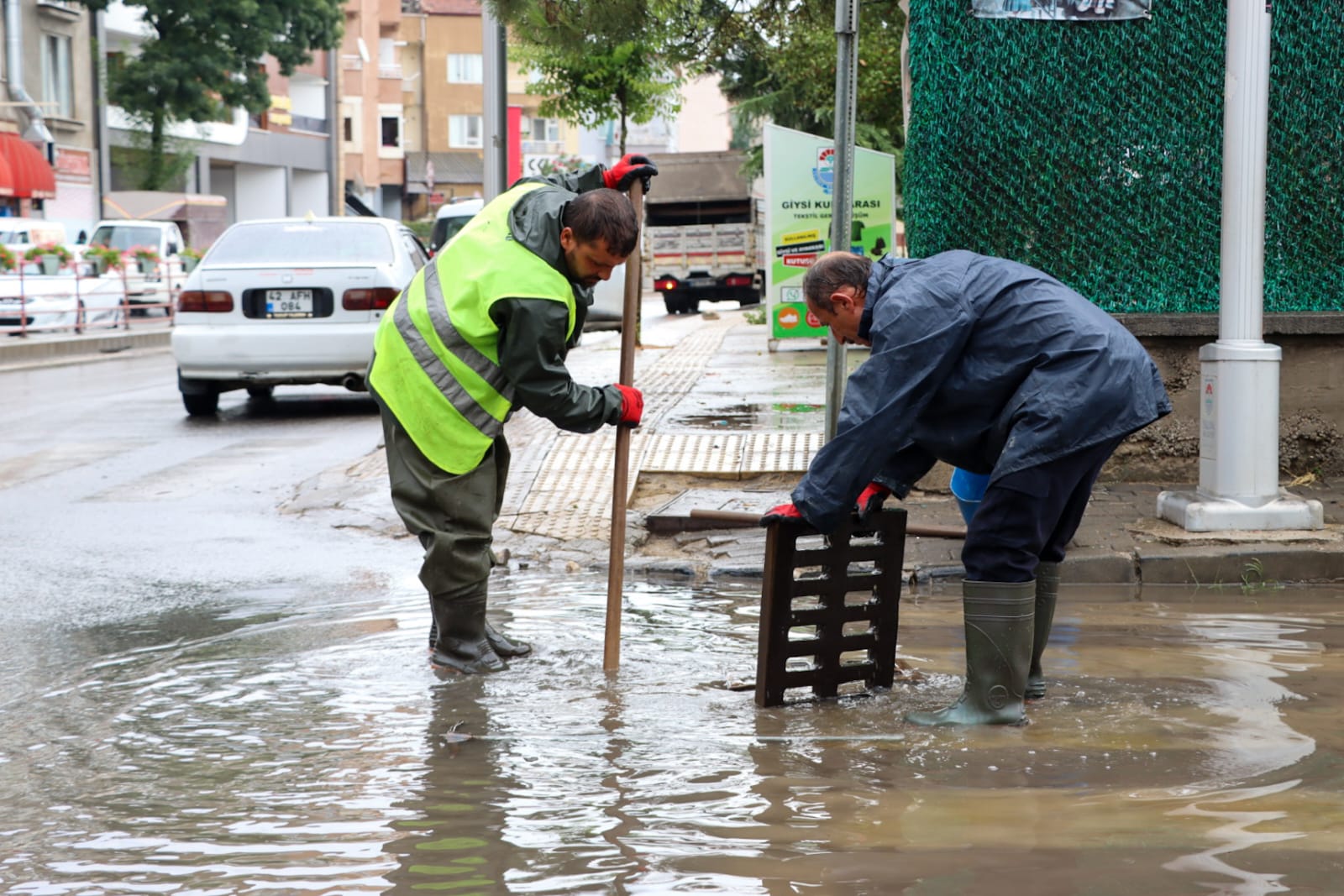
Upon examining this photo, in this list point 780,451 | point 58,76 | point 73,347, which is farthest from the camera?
point 58,76

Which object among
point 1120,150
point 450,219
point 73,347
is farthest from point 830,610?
point 450,219

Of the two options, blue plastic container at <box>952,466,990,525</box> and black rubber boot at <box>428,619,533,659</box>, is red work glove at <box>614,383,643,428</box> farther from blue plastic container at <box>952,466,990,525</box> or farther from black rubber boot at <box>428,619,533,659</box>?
blue plastic container at <box>952,466,990,525</box>

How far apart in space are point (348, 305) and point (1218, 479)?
729 cm

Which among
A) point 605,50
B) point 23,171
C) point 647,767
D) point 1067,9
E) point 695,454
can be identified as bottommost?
point 647,767

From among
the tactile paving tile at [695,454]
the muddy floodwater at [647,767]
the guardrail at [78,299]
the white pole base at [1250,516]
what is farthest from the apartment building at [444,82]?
the muddy floodwater at [647,767]

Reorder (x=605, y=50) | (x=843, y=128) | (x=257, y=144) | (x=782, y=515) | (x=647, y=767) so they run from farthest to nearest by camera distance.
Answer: (x=257, y=144) < (x=605, y=50) < (x=843, y=128) < (x=782, y=515) < (x=647, y=767)

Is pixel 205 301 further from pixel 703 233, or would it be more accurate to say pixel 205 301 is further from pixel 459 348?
pixel 703 233

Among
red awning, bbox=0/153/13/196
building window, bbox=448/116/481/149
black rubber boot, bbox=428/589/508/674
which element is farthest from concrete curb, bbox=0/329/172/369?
building window, bbox=448/116/481/149

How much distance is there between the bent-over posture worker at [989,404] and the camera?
13.7ft

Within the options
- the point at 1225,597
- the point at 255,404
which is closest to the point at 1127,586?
the point at 1225,597

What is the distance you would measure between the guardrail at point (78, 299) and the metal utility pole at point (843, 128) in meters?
15.6

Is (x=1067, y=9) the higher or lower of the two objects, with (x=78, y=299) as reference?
higher

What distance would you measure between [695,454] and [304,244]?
17.6ft

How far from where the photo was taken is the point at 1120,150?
759 cm
